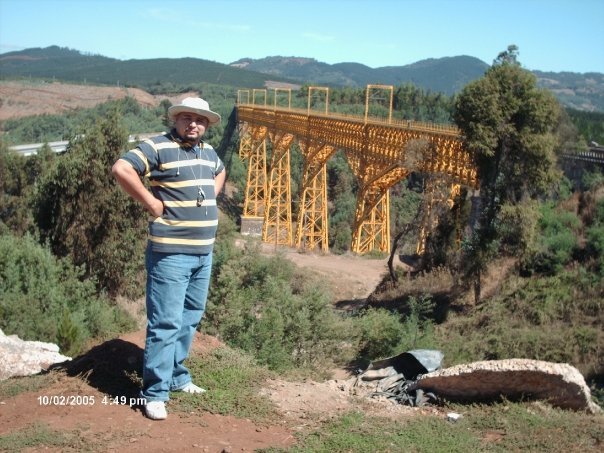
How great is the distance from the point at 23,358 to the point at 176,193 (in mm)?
3076

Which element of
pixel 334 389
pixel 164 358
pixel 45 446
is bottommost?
pixel 334 389

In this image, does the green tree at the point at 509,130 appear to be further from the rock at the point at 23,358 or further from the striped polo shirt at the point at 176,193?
the striped polo shirt at the point at 176,193

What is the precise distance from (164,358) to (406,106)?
2242 inches

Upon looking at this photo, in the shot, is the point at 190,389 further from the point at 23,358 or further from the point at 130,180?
the point at 23,358

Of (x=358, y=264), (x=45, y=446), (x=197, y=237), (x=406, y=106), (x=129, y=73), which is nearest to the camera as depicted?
(x=45, y=446)

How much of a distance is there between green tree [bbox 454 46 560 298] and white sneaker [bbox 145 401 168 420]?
8.72m

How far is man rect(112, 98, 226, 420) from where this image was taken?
3545 mm

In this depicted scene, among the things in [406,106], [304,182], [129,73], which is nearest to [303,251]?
[304,182]

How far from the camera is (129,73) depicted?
5940 inches

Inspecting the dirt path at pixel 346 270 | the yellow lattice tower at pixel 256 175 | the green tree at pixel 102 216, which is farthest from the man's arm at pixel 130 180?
the yellow lattice tower at pixel 256 175

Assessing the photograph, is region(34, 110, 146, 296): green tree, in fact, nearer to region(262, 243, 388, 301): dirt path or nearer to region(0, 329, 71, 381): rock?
region(262, 243, 388, 301): dirt path

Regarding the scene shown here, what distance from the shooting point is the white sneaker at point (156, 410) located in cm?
353

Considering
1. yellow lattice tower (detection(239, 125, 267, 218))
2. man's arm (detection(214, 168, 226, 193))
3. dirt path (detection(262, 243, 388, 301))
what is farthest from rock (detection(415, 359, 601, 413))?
yellow lattice tower (detection(239, 125, 267, 218))

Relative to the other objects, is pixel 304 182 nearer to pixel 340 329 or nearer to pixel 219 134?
pixel 340 329
